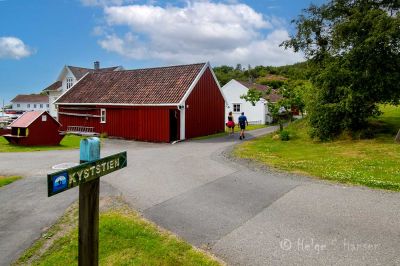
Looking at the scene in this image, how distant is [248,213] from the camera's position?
794 centimetres

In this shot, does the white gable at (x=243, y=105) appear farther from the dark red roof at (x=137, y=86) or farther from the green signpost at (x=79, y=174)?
the green signpost at (x=79, y=174)

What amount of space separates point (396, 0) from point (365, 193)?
15713 mm

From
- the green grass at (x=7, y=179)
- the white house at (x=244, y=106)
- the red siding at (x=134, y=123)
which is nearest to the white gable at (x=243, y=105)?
the white house at (x=244, y=106)

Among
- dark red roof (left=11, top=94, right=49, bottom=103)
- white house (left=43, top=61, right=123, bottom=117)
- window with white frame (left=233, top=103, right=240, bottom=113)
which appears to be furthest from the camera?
dark red roof (left=11, top=94, right=49, bottom=103)

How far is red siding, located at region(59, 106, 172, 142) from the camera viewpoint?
25.0 m

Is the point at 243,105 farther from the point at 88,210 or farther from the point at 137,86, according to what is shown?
the point at 88,210

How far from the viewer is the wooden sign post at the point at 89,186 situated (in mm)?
3879

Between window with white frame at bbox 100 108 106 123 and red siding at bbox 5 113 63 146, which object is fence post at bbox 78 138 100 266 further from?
window with white frame at bbox 100 108 106 123

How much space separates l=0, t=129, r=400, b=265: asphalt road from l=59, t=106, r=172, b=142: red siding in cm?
1201

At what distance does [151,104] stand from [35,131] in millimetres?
7708

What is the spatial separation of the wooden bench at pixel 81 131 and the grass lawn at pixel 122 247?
2212 centimetres

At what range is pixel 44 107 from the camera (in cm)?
10919

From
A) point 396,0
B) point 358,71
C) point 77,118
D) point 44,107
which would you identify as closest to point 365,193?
point 358,71

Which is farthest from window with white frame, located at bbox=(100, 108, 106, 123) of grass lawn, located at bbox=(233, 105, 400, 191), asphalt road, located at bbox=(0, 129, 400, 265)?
asphalt road, located at bbox=(0, 129, 400, 265)
